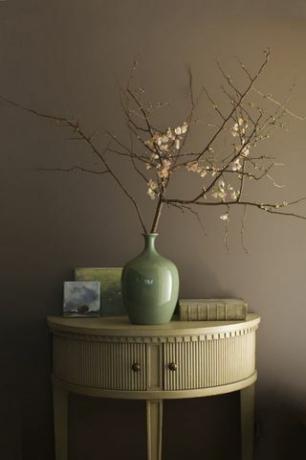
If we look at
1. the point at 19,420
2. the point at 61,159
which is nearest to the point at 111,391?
the point at 19,420

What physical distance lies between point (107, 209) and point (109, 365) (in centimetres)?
63

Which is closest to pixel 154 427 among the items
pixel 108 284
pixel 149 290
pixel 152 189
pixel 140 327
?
pixel 140 327

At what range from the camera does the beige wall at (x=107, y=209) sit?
2281mm

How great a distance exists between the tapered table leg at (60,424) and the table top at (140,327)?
0.95 feet

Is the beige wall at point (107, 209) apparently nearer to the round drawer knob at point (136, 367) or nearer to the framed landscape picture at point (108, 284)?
the framed landscape picture at point (108, 284)

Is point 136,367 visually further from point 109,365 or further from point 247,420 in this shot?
point 247,420

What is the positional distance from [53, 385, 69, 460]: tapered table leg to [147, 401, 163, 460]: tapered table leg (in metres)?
0.38

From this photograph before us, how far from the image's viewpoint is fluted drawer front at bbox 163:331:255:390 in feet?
6.24

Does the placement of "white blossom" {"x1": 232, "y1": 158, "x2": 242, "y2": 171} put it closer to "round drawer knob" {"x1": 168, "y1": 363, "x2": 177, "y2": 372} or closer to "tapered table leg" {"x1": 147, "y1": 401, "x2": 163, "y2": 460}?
"round drawer knob" {"x1": 168, "y1": 363, "x2": 177, "y2": 372}

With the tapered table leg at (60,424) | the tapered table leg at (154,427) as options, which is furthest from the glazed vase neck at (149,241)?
the tapered table leg at (60,424)

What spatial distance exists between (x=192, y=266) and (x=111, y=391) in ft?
2.00

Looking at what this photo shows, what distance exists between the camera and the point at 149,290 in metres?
1.97

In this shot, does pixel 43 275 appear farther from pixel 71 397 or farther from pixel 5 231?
pixel 71 397

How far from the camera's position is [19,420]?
228 cm
